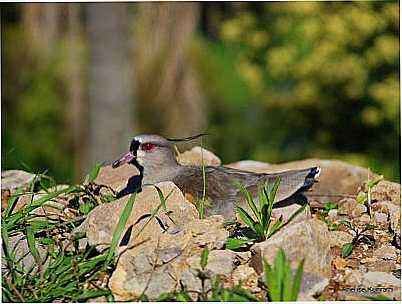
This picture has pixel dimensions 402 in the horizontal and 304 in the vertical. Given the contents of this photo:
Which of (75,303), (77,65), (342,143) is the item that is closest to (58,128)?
(77,65)

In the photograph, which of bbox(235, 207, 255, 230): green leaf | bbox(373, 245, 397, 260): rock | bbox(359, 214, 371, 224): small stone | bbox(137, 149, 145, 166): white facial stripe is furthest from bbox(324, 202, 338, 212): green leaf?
bbox(137, 149, 145, 166): white facial stripe

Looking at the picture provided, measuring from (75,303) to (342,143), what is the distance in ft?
31.7

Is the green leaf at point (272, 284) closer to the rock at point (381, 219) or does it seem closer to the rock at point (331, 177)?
the rock at point (381, 219)

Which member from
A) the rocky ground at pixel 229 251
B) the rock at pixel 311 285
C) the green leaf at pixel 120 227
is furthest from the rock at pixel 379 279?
the green leaf at pixel 120 227

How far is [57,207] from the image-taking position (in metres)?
4.30

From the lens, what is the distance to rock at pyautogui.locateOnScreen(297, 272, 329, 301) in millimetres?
3264

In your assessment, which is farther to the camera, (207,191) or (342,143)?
(342,143)

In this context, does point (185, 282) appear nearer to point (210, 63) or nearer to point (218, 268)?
point (218, 268)

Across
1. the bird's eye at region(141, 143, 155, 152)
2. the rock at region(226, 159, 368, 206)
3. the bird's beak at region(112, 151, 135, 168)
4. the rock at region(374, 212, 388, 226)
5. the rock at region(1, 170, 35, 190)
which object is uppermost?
the bird's eye at region(141, 143, 155, 152)

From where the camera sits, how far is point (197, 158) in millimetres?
5297

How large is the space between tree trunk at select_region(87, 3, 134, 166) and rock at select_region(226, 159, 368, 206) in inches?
214

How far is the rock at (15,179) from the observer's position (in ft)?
16.4

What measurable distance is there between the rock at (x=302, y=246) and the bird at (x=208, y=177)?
73cm

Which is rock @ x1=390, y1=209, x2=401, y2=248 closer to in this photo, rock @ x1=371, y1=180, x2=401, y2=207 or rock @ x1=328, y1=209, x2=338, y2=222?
rock @ x1=328, y1=209, x2=338, y2=222
